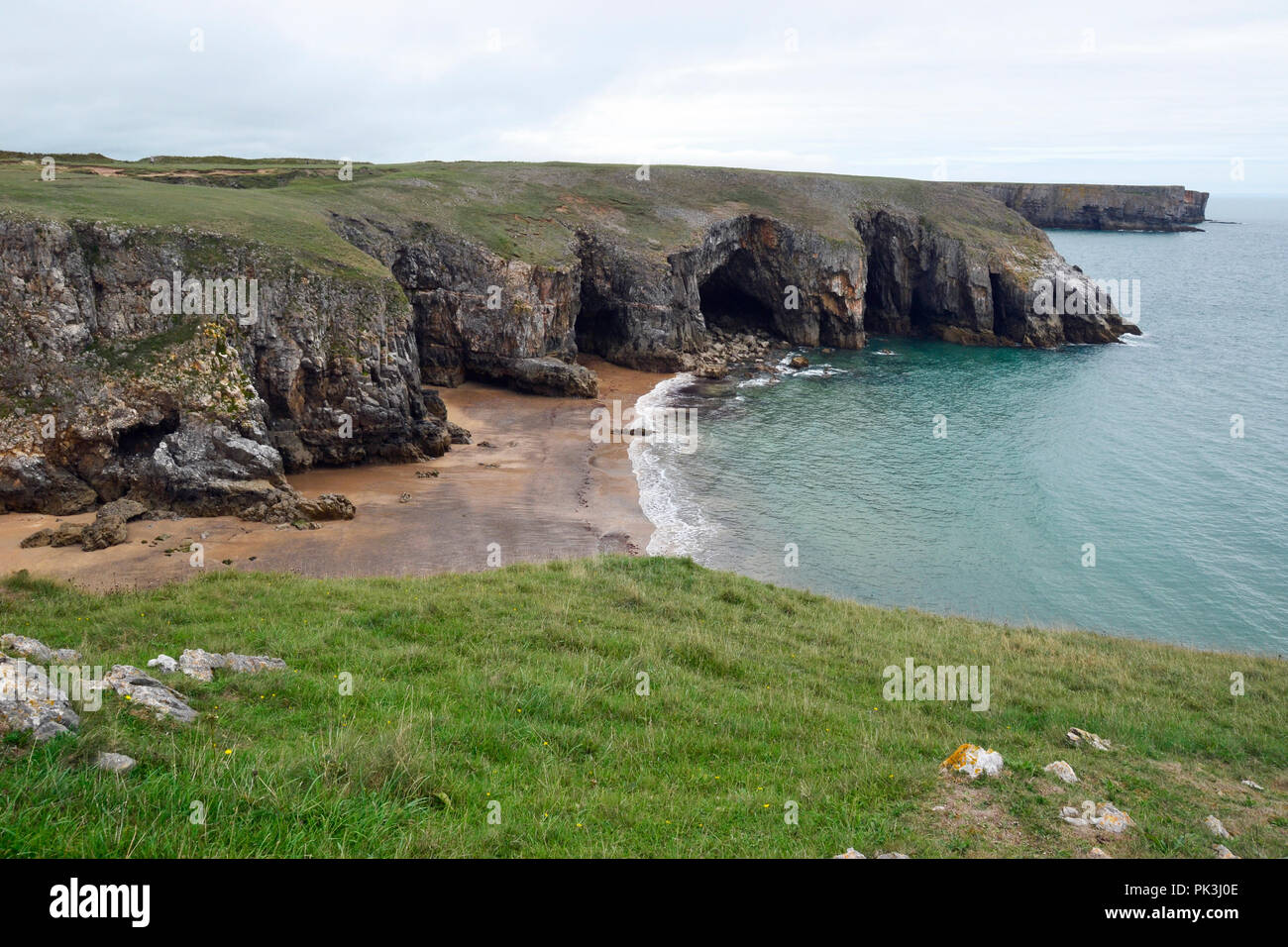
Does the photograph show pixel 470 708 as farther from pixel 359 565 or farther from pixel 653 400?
pixel 653 400

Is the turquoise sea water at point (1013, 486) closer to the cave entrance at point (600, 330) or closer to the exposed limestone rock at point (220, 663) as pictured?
the cave entrance at point (600, 330)

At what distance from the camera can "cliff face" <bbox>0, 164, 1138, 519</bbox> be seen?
29500 millimetres

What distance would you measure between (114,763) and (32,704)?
4.26ft

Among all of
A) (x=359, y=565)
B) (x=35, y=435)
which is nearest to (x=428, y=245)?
(x=35, y=435)

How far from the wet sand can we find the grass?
4983 mm

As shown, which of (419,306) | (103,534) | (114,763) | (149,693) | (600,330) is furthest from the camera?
(600,330)

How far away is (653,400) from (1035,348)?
40.1 meters

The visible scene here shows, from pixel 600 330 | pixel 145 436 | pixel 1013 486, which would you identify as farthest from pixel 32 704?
pixel 600 330

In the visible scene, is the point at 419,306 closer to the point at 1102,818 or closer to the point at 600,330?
the point at 600,330

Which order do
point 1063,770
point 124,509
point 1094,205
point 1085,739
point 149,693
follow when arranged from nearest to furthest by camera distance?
point 149,693 < point 1063,770 < point 1085,739 < point 124,509 < point 1094,205

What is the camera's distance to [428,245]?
170 ft

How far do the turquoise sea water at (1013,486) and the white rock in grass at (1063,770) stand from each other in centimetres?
1596

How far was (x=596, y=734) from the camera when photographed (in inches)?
453
